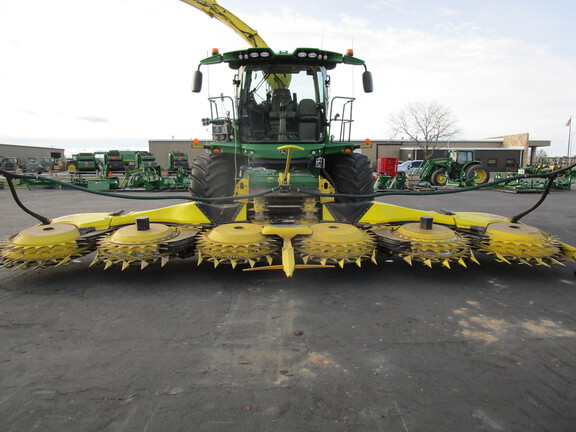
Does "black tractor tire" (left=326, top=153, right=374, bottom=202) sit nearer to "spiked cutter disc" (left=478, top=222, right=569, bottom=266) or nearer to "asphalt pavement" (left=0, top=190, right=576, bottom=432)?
"asphalt pavement" (left=0, top=190, right=576, bottom=432)

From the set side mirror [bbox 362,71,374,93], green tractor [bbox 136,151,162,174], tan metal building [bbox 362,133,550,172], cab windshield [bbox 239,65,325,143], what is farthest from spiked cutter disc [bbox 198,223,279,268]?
tan metal building [bbox 362,133,550,172]

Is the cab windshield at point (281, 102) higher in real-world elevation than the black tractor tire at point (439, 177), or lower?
higher

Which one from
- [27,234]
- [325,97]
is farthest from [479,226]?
[27,234]

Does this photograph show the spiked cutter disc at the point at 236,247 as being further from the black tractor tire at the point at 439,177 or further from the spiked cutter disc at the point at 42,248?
the black tractor tire at the point at 439,177

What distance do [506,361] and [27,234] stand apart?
4347mm

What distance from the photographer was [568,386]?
2.07m

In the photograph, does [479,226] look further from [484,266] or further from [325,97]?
[325,97]

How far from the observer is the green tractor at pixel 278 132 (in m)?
5.11

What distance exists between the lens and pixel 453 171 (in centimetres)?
1875

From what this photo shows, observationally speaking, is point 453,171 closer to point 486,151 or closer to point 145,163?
point 145,163

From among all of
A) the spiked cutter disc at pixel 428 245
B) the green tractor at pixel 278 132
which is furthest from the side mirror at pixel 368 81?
the spiked cutter disc at pixel 428 245

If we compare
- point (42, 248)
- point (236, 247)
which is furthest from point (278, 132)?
point (42, 248)

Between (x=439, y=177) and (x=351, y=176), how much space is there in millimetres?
14460

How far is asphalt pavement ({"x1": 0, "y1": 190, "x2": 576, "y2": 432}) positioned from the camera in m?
1.86
